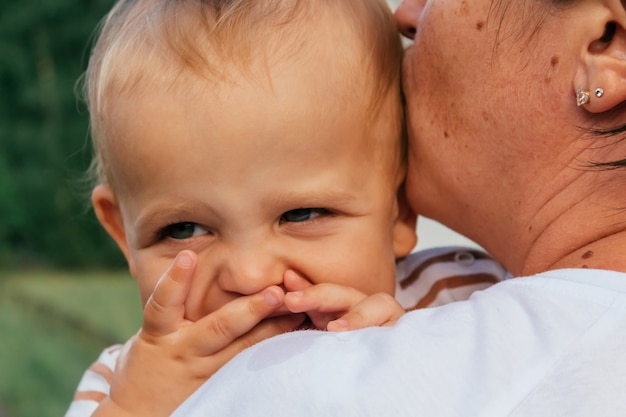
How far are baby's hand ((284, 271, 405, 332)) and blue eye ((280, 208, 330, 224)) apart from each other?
10 cm

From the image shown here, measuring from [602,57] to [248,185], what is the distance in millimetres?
541

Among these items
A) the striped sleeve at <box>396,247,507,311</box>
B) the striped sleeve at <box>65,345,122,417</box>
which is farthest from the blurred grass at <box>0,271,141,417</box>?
the striped sleeve at <box>396,247,507,311</box>

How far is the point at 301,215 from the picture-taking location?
4.71 feet

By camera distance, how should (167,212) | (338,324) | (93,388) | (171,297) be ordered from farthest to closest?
(93,388), (167,212), (171,297), (338,324)

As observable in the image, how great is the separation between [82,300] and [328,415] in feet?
17.7

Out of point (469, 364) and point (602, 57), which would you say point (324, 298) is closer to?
point (469, 364)

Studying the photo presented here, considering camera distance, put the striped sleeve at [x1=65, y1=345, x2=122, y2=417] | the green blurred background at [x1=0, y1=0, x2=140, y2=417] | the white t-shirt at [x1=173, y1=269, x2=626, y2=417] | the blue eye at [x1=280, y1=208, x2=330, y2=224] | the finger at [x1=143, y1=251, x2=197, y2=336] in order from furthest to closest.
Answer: the green blurred background at [x1=0, y1=0, x2=140, y2=417] → the striped sleeve at [x1=65, y1=345, x2=122, y2=417] → the blue eye at [x1=280, y1=208, x2=330, y2=224] → the finger at [x1=143, y1=251, x2=197, y2=336] → the white t-shirt at [x1=173, y1=269, x2=626, y2=417]

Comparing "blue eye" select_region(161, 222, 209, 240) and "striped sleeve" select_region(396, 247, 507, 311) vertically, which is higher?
"blue eye" select_region(161, 222, 209, 240)

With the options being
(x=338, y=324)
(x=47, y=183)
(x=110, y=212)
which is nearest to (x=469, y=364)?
(x=338, y=324)

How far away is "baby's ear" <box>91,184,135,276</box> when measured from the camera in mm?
1675

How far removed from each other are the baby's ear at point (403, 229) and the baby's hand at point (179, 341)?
0.37 metres

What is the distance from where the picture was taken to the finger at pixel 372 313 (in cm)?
126

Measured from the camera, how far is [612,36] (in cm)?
124

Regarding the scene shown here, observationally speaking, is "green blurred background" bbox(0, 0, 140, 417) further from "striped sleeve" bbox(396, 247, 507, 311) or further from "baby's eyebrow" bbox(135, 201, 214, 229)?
"baby's eyebrow" bbox(135, 201, 214, 229)
